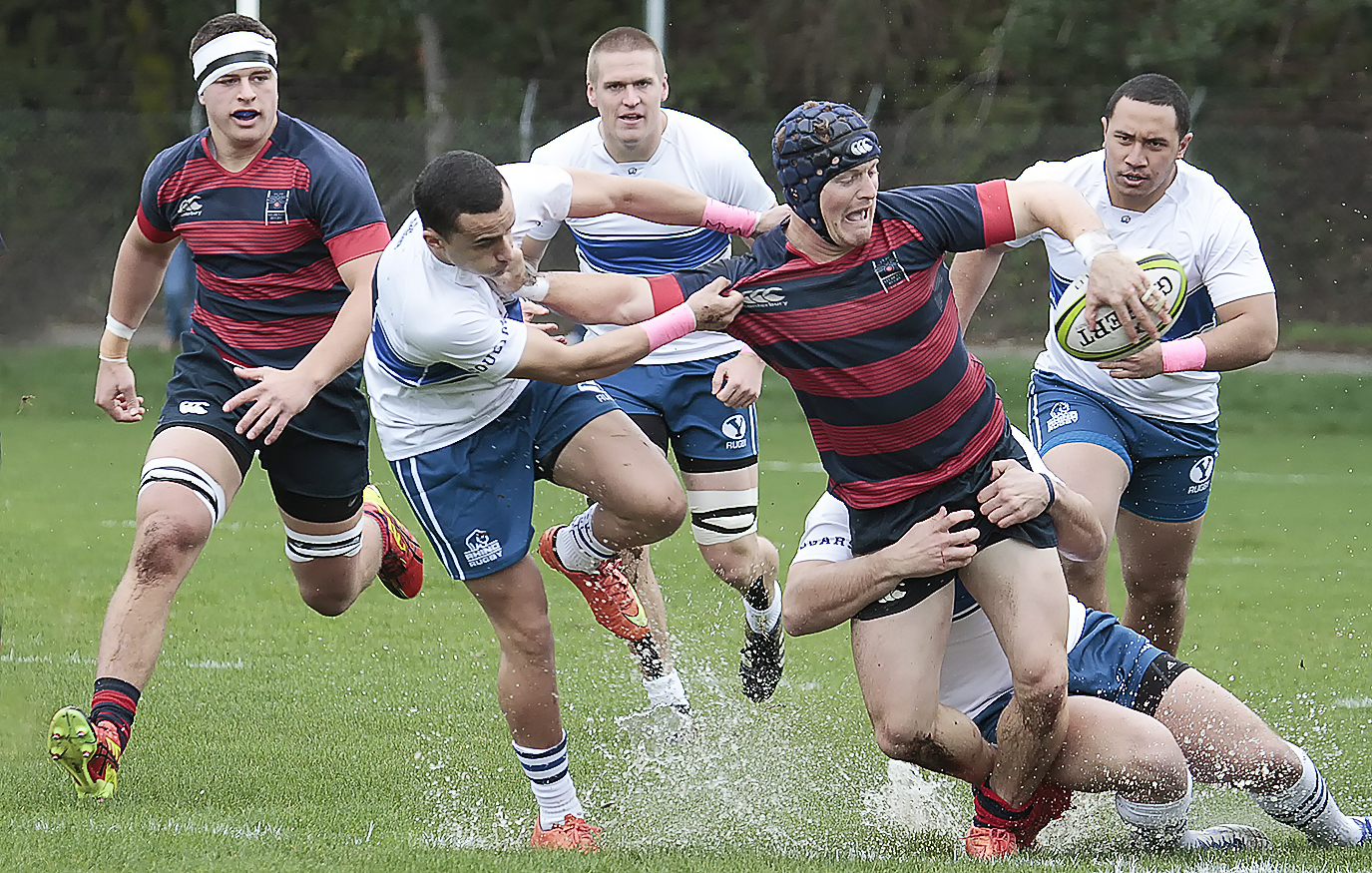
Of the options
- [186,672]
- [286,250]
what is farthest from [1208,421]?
[186,672]

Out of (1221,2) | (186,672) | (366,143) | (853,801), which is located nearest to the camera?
(853,801)

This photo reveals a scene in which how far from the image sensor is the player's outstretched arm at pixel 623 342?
429cm

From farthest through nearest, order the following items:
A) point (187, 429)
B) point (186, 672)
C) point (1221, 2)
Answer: point (1221, 2), point (186, 672), point (187, 429)

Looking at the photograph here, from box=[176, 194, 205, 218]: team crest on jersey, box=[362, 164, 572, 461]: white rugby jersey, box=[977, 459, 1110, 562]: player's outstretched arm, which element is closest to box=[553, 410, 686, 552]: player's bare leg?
box=[362, 164, 572, 461]: white rugby jersey

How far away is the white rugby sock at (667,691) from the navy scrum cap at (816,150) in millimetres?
2331

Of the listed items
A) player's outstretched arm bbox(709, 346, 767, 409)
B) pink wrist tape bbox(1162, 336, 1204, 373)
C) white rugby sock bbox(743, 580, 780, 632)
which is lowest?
white rugby sock bbox(743, 580, 780, 632)

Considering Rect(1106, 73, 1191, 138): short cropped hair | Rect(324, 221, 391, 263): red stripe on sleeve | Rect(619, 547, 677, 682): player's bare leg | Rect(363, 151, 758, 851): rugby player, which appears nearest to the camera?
Rect(363, 151, 758, 851): rugby player

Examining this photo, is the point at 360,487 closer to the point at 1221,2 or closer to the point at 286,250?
the point at 286,250

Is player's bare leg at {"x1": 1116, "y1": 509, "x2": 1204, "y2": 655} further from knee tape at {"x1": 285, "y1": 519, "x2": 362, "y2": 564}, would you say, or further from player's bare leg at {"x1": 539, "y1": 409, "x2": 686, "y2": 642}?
knee tape at {"x1": 285, "y1": 519, "x2": 362, "y2": 564}

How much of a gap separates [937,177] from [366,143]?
637 centimetres

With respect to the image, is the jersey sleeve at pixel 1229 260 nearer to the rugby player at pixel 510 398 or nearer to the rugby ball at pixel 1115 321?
the rugby ball at pixel 1115 321

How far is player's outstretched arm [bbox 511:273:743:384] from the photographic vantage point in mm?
4293

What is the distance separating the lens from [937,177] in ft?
58.4

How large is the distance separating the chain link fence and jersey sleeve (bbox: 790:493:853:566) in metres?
12.5
